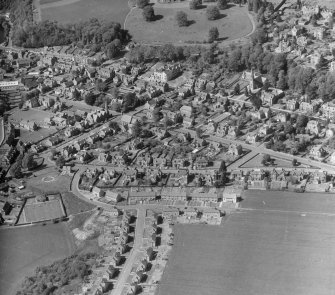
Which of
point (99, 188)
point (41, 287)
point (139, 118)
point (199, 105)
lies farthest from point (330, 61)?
point (41, 287)

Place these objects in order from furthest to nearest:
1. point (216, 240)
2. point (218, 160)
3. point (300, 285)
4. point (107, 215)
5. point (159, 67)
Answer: point (159, 67), point (218, 160), point (107, 215), point (216, 240), point (300, 285)

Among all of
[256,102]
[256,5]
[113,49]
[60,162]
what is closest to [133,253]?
[60,162]

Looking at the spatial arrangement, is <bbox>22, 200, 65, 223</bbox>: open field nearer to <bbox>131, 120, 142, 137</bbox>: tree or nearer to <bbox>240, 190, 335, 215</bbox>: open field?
<bbox>131, 120, 142, 137</bbox>: tree

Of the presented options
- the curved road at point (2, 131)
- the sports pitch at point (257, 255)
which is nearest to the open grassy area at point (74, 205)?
the sports pitch at point (257, 255)

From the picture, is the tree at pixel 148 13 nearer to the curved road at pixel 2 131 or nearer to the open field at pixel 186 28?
the open field at pixel 186 28

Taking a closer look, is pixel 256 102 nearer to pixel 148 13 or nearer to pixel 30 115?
pixel 30 115

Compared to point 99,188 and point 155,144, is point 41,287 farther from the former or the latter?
point 155,144
